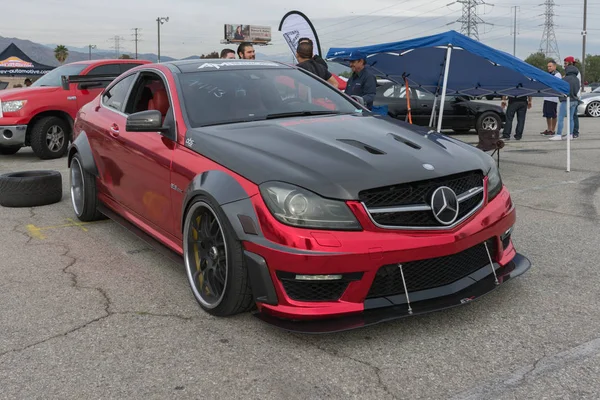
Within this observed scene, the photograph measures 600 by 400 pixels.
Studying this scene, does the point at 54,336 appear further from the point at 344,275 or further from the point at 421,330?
the point at 421,330

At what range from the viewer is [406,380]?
2721 millimetres

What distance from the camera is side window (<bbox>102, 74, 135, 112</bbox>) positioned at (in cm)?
513

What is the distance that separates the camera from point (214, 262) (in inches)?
136

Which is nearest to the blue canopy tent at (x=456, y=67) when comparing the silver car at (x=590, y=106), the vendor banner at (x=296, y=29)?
the vendor banner at (x=296, y=29)

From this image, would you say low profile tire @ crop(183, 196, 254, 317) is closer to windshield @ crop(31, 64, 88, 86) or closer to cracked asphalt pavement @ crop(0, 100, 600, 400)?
cracked asphalt pavement @ crop(0, 100, 600, 400)

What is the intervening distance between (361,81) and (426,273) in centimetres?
566

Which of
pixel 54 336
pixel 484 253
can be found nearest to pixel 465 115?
pixel 484 253

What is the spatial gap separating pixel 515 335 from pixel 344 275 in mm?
996

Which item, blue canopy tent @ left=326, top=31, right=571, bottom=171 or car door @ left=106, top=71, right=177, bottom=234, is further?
blue canopy tent @ left=326, top=31, right=571, bottom=171

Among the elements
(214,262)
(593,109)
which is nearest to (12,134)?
(214,262)

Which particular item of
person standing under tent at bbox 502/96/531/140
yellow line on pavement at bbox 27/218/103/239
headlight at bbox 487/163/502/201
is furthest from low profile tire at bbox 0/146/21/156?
person standing under tent at bbox 502/96/531/140

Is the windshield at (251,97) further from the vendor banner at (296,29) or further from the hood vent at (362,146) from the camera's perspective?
the vendor banner at (296,29)

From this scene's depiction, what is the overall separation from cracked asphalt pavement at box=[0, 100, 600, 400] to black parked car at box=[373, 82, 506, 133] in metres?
10.0

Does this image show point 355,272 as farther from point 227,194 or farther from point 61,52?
point 61,52
